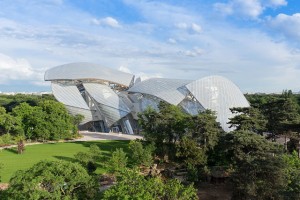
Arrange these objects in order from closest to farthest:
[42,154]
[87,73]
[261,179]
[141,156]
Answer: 1. [261,179]
2. [141,156]
3. [42,154]
4. [87,73]

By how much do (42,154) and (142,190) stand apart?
943 inches

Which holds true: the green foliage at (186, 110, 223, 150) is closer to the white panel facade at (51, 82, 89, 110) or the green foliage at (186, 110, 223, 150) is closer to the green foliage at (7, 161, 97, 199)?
the green foliage at (7, 161, 97, 199)

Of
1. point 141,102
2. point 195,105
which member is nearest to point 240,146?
point 195,105

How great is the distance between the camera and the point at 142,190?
1465 centimetres

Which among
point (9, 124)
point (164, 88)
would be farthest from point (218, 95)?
point (9, 124)

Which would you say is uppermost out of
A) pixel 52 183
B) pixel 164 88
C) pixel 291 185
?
pixel 164 88

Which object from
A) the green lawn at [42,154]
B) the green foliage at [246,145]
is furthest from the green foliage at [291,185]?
the green lawn at [42,154]

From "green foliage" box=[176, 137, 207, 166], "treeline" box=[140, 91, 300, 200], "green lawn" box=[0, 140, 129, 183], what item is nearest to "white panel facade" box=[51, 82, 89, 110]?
"green lawn" box=[0, 140, 129, 183]

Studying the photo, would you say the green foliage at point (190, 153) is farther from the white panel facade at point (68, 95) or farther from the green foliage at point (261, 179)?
the white panel facade at point (68, 95)

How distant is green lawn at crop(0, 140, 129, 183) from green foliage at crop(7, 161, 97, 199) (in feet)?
34.0

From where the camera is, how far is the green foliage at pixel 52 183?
14688 millimetres

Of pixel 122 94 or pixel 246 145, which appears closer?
pixel 246 145

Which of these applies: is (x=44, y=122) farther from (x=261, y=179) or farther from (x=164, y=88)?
(x=261, y=179)

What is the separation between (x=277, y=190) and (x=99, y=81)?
4967cm
